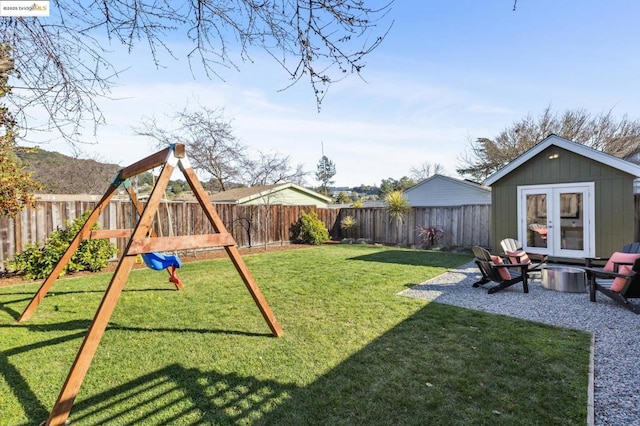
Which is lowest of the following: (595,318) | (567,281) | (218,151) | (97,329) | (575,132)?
(595,318)

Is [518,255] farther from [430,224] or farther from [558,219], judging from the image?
[430,224]

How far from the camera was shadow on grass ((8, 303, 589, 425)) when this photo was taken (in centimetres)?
211

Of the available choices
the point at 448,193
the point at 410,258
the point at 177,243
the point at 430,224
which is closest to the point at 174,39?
the point at 177,243

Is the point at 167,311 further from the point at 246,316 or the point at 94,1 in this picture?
the point at 94,1

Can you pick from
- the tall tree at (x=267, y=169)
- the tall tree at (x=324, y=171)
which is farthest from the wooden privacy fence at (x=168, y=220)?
the tall tree at (x=324, y=171)

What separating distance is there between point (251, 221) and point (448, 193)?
39.5ft

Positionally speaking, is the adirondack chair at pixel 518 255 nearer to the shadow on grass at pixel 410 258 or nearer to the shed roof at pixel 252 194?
the shadow on grass at pixel 410 258

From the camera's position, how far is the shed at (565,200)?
7.36 meters

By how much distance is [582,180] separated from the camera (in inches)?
309

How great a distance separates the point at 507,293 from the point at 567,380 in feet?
10.6

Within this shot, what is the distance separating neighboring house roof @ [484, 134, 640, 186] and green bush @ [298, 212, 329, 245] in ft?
21.6

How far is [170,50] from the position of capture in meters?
2.75

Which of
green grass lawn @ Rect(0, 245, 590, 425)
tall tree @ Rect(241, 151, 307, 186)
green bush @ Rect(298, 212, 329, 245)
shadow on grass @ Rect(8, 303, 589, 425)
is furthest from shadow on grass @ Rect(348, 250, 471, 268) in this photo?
tall tree @ Rect(241, 151, 307, 186)

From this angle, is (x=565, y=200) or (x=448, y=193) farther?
(x=448, y=193)
